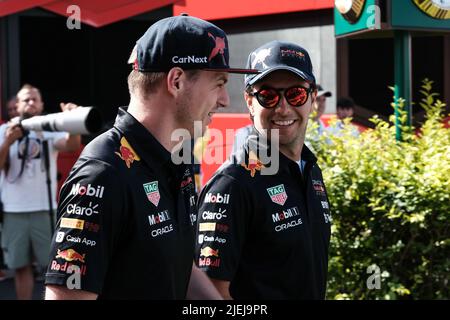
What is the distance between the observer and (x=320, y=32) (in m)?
9.51

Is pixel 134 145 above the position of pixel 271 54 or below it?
below

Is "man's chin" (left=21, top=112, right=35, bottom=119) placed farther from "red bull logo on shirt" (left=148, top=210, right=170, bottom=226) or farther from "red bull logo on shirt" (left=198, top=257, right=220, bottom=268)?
"red bull logo on shirt" (left=148, top=210, right=170, bottom=226)

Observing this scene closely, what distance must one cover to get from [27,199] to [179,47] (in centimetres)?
514

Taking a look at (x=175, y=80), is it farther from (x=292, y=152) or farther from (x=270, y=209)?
(x=292, y=152)

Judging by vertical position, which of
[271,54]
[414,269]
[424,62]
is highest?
[424,62]

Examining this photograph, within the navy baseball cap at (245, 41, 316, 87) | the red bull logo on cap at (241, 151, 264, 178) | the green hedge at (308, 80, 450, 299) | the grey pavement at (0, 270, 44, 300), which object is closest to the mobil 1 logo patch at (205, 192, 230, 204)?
the red bull logo on cap at (241, 151, 264, 178)

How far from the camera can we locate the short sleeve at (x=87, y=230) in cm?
206

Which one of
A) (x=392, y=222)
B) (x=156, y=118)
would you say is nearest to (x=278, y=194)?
(x=156, y=118)

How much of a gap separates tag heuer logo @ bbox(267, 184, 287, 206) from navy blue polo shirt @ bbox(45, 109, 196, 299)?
0.76 meters

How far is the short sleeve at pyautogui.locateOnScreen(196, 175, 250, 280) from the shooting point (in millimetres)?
2905
